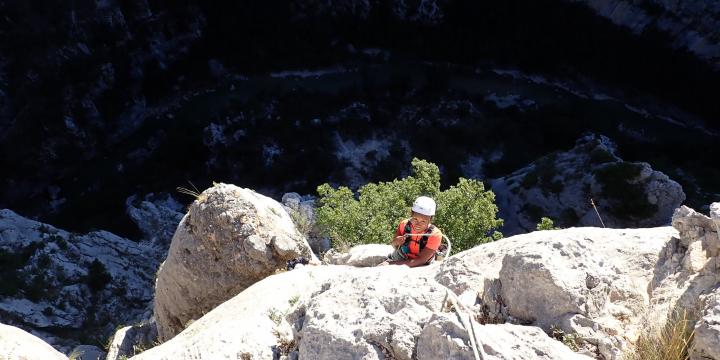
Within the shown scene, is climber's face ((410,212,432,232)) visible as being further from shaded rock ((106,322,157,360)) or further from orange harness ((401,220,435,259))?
shaded rock ((106,322,157,360))

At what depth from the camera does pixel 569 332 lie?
18.3 feet

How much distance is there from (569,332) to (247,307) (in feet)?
13.8

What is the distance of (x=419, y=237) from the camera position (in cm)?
881

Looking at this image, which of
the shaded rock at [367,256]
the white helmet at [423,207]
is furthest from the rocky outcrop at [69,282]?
the white helmet at [423,207]

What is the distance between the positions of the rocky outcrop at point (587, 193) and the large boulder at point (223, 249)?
18629mm

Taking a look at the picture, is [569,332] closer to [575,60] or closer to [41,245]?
[41,245]

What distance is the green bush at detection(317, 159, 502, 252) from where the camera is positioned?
14344 mm

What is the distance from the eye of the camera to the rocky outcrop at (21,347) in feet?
23.2

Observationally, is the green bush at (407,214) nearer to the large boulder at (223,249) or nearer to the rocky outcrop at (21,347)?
the large boulder at (223,249)

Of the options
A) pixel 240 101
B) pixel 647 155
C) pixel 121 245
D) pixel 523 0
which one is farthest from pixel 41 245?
pixel 523 0

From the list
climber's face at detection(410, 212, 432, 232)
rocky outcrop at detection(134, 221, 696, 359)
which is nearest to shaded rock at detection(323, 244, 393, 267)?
climber's face at detection(410, 212, 432, 232)

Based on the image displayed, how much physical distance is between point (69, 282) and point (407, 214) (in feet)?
46.5

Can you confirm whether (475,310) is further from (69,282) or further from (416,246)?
(69,282)

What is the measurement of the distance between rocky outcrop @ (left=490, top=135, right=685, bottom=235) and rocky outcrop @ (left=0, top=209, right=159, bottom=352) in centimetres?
1766
